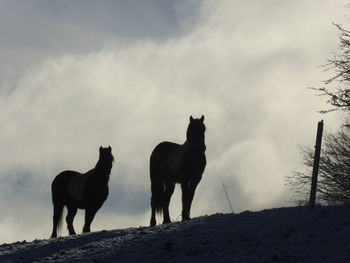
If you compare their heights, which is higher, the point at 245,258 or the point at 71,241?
the point at 71,241

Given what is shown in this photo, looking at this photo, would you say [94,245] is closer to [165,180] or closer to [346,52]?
[165,180]

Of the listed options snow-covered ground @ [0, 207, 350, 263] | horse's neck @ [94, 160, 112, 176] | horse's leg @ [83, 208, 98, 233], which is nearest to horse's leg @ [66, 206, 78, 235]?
horse's leg @ [83, 208, 98, 233]

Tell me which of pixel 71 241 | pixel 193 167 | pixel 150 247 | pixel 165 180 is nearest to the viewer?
pixel 150 247

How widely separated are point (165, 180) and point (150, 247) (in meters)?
6.97

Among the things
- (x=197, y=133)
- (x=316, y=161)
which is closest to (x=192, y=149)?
(x=197, y=133)

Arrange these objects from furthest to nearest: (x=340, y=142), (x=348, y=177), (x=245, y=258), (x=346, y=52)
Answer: (x=340, y=142), (x=348, y=177), (x=346, y=52), (x=245, y=258)

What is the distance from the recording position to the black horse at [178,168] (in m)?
19.4

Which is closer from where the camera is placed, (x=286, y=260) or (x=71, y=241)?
(x=286, y=260)

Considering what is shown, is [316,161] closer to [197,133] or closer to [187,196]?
[197,133]

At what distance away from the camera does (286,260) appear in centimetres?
1216

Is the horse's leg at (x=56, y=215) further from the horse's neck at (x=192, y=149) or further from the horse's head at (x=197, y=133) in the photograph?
the horse's head at (x=197, y=133)

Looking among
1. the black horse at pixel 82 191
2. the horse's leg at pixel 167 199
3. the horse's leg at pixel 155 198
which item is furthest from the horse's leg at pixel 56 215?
the horse's leg at pixel 167 199

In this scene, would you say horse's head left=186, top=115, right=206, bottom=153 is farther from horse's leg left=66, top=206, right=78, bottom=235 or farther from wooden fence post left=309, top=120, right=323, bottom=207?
horse's leg left=66, top=206, right=78, bottom=235

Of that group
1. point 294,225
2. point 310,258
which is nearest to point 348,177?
point 294,225
